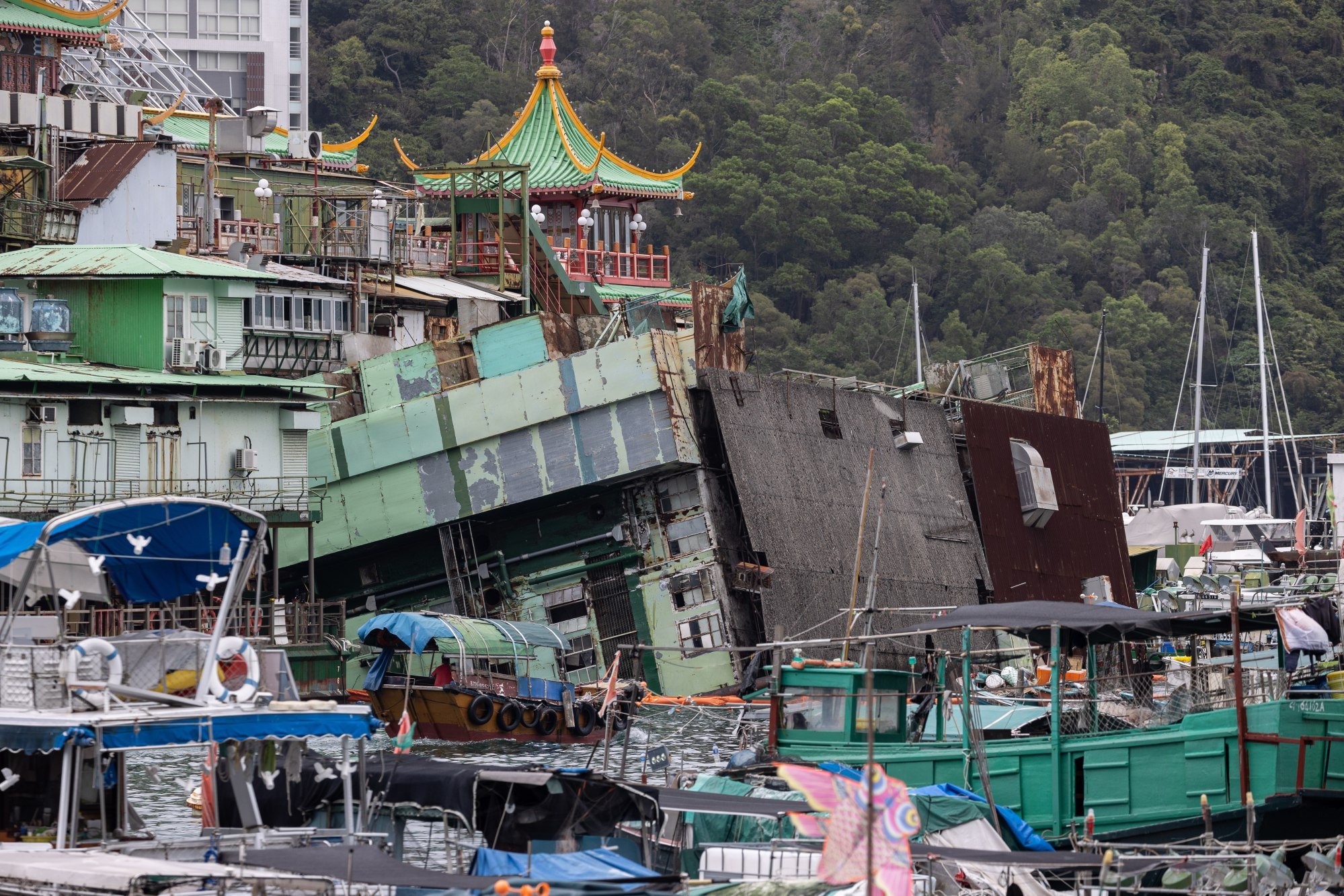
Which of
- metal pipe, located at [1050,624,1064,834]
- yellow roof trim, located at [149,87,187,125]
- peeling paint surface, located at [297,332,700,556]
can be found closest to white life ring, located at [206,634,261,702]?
metal pipe, located at [1050,624,1064,834]

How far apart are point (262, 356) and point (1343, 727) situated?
79.4ft

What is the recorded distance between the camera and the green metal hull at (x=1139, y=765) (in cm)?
2606

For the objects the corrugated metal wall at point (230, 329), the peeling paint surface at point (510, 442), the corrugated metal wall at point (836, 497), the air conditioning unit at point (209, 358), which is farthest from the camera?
the corrugated metal wall at point (836, 497)

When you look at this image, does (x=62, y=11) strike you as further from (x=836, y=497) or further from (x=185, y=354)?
(x=836, y=497)

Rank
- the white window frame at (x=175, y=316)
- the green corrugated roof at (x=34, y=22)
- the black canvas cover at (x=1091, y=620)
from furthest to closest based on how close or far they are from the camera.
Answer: the green corrugated roof at (x=34, y=22), the white window frame at (x=175, y=316), the black canvas cover at (x=1091, y=620)

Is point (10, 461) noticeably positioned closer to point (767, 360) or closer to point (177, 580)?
point (177, 580)

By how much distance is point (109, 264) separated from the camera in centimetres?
4084

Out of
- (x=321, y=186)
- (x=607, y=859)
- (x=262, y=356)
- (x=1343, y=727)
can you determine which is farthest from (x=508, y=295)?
(x=607, y=859)

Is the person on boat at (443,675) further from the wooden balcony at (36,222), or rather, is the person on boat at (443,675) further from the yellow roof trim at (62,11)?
the yellow roof trim at (62,11)

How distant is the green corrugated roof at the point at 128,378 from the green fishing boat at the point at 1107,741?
49.5 feet

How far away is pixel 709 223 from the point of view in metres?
97.8

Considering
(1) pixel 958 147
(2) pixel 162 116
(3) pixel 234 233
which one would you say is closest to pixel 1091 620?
(3) pixel 234 233

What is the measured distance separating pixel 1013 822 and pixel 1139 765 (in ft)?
7.50

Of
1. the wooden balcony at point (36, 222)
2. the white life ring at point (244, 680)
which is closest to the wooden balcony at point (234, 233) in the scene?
the wooden balcony at point (36, 222)
